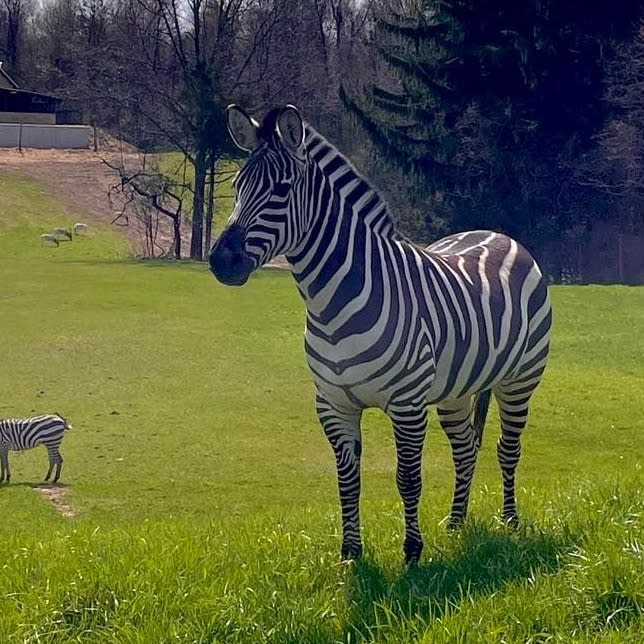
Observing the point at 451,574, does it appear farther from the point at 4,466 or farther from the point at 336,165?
the point at 4,466

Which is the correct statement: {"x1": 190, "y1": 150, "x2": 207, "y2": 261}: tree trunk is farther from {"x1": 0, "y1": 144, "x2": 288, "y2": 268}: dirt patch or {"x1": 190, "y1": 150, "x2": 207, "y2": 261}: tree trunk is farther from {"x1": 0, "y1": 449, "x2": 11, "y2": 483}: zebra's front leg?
{"x1": 0, "y1": 449, "x2": 11, "y2": 483}: zebra's front leg

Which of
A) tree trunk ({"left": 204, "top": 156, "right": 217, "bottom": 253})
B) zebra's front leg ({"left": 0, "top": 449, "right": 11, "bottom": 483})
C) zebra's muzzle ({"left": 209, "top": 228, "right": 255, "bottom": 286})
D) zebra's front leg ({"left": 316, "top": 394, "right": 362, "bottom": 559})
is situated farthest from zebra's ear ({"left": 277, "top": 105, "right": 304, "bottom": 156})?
tree trunk ({"left": 204, "top": 156, "right": 217, "bottom": 253})

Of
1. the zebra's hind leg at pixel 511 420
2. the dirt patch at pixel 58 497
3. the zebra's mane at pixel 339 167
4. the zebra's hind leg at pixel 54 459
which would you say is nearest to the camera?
the zebra's mane at pixel 339 167

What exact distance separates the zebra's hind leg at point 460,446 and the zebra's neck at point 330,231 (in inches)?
47.4

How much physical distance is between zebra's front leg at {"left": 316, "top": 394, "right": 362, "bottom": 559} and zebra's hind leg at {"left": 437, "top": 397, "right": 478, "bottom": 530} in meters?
0.85

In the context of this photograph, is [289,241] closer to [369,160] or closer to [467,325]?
[467,325]

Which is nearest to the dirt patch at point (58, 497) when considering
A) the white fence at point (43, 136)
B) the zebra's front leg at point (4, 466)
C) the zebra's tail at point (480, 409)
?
the zebra's front leg at point (4, 466)

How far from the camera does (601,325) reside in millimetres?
22062

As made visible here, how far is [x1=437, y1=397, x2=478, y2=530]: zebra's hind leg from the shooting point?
5.81 meters

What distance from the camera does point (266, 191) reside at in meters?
4.61

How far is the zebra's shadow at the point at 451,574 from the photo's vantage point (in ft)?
13.5

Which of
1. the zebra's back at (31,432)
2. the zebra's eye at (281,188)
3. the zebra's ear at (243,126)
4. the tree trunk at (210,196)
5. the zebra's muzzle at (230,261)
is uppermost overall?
the zebra's ear at (243,126)

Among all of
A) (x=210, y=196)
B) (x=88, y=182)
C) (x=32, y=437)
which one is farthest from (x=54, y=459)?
(x=88, y=182)

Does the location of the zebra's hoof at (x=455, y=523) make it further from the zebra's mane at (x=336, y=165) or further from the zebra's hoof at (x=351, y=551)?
the zebra's mane at (x=336, y=165)
